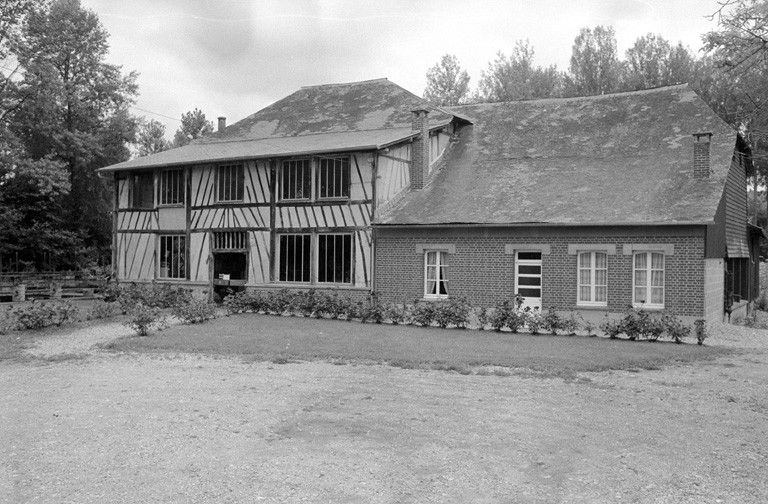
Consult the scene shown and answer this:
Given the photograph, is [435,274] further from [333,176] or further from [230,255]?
[230,255]

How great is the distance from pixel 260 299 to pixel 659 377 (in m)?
12.7

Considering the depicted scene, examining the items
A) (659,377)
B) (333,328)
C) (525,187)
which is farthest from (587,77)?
(659,377)

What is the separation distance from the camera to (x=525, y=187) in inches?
804

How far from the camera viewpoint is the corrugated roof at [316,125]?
22.8 metres

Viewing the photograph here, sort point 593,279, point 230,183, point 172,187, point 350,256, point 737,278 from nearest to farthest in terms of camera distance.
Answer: point 593,279
point 350,256
point 737,278
point 230,183
point 172,187

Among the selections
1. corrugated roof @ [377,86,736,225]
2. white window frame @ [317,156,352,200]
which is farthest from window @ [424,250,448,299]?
white window frame @ [317,156,352,200]

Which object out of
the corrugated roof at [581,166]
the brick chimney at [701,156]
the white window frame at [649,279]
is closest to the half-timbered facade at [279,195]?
the corrugated roof at [581,166]

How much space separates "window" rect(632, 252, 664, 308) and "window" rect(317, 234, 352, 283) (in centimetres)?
809

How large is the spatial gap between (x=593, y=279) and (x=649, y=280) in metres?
1.36

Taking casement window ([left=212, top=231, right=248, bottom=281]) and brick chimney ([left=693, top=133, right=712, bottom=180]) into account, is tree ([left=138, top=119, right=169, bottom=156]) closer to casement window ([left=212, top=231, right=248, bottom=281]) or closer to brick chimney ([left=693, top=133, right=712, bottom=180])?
casement window ([left=212, top=231, right=248, bottom=281])

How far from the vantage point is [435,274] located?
20.3 meters

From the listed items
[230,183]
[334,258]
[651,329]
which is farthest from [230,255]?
[651,329]

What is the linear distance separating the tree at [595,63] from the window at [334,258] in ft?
72.6

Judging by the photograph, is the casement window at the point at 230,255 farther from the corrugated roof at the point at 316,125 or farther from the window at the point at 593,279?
the window at the point at 593,279
